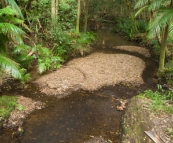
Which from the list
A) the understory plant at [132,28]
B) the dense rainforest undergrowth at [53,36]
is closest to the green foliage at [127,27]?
the understory plant at [132,28]

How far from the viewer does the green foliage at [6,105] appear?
201 inches

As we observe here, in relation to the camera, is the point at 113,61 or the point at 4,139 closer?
the point at 4,139

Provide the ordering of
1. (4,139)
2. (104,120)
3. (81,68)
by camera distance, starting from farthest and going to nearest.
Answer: (81,68) → (104,120) → (4,139)

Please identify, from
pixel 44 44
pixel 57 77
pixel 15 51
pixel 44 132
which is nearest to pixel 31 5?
pixel 44 44

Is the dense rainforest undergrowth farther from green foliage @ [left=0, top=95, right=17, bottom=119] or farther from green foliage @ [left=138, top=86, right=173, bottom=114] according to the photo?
green foliage @ [left=138, top=86, right=173, bottom=114]

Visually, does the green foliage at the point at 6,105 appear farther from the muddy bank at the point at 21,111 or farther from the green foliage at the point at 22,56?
the green foliage at the point at 22,56

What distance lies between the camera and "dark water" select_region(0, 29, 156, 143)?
4.77 m

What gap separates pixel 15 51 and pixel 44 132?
11.7ft

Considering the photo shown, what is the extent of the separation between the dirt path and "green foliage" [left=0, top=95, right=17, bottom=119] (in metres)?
1.26

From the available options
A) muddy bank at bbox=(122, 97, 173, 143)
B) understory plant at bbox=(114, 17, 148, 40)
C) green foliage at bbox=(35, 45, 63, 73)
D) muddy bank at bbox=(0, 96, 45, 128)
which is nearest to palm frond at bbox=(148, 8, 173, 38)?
muddy bank at bbox=(122, 97, 173, 143)

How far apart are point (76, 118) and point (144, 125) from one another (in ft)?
6.67

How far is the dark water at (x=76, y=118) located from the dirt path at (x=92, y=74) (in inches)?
14.3

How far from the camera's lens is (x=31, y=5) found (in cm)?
973

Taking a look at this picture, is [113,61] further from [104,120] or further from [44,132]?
[44,132]
